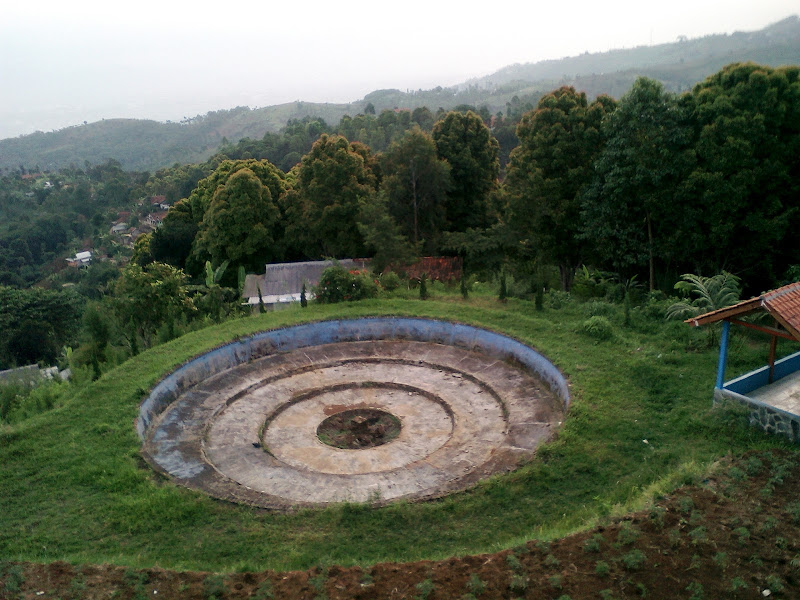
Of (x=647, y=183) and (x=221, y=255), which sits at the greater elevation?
(x=647, y=183)

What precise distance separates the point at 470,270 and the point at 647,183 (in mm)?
8678

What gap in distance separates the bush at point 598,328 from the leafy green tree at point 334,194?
13216mm

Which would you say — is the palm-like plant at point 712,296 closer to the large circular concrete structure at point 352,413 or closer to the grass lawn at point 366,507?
the grass lawn at point 366,507

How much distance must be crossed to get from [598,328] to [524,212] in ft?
22.2

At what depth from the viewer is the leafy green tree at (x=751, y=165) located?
643 inches

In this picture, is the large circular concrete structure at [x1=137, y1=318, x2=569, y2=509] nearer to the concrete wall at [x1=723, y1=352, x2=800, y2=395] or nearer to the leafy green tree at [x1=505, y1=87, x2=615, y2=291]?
the concrete wall at [x1=723, y1=352, x2=800, y2=395]

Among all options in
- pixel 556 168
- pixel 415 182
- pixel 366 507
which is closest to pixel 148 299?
pixel 366 507

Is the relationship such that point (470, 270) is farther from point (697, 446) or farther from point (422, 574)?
point (422, 574)

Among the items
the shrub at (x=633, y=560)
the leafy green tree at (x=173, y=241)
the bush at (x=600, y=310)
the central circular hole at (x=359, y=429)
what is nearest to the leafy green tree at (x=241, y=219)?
the leafy green tree at (x=173, y=241)

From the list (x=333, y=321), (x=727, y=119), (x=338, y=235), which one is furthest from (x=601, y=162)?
(x=338, y=235)

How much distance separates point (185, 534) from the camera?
9.12 m

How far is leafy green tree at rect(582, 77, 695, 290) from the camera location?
17.4 meters

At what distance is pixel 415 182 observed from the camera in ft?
87.1

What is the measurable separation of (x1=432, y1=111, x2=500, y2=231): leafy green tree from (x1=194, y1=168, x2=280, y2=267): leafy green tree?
859 cm
